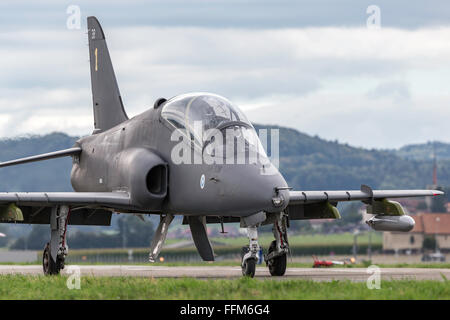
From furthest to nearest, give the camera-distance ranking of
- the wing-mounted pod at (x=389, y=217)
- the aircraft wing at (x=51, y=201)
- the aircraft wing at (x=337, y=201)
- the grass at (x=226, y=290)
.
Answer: the wing-mounted pod at (x=389, y=217), the aircraft wing at (x=337, y=201), the aircraft wing at (x=51, y=201), the grass at (x=226, y=290)

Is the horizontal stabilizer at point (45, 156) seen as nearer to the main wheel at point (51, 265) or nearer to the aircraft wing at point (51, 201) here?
the aircraft wing at point (51, 201)

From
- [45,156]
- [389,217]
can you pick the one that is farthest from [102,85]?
[389,217]

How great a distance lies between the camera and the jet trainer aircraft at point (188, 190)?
56.5ft

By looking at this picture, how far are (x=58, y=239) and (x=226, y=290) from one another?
7272mm

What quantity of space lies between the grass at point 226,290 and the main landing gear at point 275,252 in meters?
2.66

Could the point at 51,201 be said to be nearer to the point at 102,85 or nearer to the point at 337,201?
the point at 337,201

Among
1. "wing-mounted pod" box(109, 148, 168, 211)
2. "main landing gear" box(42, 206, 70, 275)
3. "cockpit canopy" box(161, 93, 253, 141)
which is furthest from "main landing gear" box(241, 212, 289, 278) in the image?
"main landing gear" box(42, 206, 70, 275)

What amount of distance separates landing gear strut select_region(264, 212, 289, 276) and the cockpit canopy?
232 cm

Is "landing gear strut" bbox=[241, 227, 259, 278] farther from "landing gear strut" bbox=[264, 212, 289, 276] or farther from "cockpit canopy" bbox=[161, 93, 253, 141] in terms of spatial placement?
"cockpit canopy" bbox=[161, 93, 253, 141]

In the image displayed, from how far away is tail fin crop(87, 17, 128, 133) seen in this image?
83.2 feet

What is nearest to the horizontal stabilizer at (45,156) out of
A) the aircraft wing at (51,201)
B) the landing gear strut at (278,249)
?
the aircraft wing at (51,201)

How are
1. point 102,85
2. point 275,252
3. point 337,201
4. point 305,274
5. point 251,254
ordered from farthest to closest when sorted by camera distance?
point 102,85, point 337,201, point 305,274, point 275,252, point 251,254

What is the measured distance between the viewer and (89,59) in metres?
26.8

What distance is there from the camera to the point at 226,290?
1312 cm
